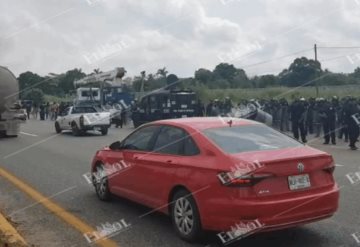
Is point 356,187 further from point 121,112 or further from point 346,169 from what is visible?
point 121,112

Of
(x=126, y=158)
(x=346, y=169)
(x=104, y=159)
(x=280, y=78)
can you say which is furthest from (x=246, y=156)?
(x=280, y=78)

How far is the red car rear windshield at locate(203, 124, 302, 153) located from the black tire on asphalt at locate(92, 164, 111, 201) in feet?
8.23

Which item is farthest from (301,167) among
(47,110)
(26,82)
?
(26,82)

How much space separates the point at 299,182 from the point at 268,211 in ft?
1.76

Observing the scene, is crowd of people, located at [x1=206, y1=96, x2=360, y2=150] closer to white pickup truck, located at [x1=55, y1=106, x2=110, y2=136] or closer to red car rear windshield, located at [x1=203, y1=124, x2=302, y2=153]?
white pickup truck, located at [x1=55, y1=106, x2=110, y2=136]

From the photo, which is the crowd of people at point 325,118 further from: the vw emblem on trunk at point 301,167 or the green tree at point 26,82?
the vw emblem on trunk at point 301,167

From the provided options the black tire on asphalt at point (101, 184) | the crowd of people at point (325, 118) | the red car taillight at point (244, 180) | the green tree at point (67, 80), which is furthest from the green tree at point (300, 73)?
the red car taillight at point (244, 180)

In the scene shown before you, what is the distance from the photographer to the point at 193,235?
5699 millimetres

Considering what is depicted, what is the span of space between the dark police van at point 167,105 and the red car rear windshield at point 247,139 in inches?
783

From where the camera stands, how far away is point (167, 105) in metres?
26.4

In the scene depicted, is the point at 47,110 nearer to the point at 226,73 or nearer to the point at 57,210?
the point at 226,73

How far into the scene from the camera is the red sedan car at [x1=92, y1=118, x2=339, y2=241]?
5230mm

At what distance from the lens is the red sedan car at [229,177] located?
5.23 meters

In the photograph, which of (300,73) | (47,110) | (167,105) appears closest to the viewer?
(167,105)
